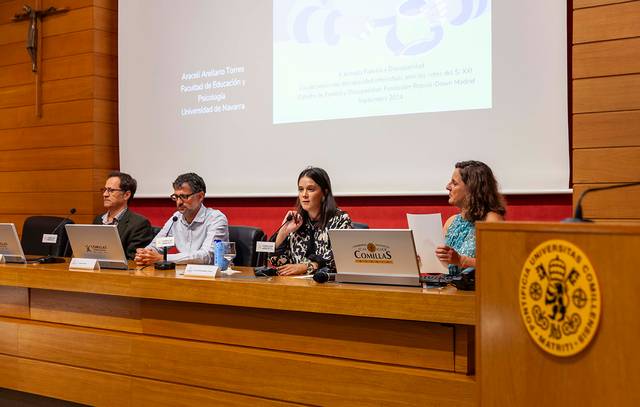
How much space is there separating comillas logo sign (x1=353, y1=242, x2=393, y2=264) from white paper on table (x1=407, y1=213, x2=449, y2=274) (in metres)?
0.41

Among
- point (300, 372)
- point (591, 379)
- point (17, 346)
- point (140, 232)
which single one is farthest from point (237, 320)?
point (140, 232)

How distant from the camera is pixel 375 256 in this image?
214 cm

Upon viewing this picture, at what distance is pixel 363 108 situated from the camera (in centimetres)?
397

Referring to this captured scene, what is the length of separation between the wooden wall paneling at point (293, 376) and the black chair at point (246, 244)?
3.16 ft

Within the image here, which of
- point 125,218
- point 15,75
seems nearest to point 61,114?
point 15,75

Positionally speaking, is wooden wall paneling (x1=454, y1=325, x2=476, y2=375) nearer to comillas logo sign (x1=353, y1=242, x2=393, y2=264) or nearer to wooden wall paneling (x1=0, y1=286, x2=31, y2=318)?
comillas logo sign (x1=353, y1=242, x2=393, y2=264)

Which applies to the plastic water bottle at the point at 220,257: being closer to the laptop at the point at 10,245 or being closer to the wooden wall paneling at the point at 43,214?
the laptop at the point at 10,245

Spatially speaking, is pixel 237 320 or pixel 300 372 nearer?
pixel 300 372

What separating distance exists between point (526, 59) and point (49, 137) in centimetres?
362

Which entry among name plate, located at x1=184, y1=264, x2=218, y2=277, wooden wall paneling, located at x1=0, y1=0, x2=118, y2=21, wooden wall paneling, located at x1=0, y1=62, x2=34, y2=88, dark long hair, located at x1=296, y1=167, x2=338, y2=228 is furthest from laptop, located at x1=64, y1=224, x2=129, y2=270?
wooden wall paneling, located at x1=0, y1=62, x2=34, y2=88

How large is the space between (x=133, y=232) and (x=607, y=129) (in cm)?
249

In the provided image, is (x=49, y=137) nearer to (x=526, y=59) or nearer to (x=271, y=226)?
(x=271, y=226)

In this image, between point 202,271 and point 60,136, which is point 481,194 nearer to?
point 202,271

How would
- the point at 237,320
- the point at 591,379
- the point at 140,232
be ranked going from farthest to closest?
the point at 140,232 < the point at 237,320 < the point at 591,379
